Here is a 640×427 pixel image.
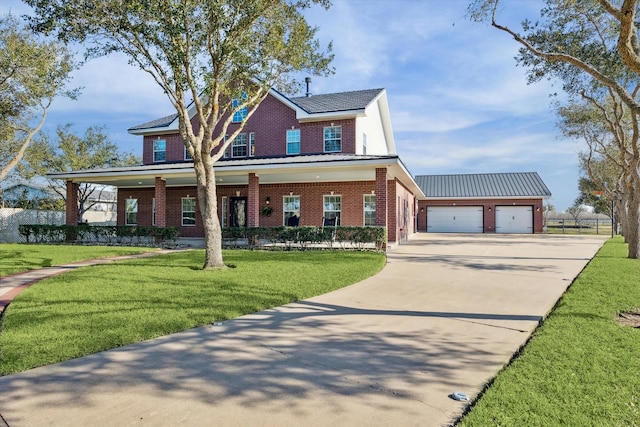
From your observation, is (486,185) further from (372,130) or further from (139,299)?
(139,299)

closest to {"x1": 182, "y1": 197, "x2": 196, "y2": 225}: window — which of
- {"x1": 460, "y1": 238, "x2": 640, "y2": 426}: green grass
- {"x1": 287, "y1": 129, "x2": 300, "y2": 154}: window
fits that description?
{"x1": 287, "y1": 129, "x2": 300, "y2": 154}: window

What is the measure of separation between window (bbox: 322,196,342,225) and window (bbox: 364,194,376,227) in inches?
52.7

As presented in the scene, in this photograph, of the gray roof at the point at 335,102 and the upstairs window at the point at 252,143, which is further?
the upstairs window at the point at 252,143

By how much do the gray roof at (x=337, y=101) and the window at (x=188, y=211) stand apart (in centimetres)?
821

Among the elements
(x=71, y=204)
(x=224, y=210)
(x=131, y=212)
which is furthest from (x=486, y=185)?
(x=71, y=204)

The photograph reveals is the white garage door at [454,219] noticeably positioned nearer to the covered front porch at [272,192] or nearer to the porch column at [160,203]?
the covered front porch at [272,192]

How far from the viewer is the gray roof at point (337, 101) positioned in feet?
63.5

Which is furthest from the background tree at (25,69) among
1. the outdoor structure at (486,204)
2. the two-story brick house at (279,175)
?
the outdoor structure at (486,204)

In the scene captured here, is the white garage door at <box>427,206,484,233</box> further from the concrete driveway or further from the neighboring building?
the neighboring building

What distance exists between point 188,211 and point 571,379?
2148 cm

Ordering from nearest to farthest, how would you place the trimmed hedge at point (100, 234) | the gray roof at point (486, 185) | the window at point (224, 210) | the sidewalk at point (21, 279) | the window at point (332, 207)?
the sidewalk at point (21, 279) < the trimmed hedge at point (100, 234) < the window at point (332, 207) < the window at point (224, 210) < the gray roof at point (486, 185)

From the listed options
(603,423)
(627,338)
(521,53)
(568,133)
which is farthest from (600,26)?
(603,423)

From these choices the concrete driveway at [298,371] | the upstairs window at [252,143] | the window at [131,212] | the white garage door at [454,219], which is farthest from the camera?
the white garage door at [454,219]

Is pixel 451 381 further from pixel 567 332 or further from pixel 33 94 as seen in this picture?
pixel 33 94
